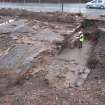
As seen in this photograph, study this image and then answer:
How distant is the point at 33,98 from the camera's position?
10.8 metres

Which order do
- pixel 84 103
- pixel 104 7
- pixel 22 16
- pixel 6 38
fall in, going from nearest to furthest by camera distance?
pixel 84 103 → pixel 6 38 → pixel 22 16 → pixel 104 7

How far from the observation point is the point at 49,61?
688 inches

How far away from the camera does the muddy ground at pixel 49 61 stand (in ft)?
36.9

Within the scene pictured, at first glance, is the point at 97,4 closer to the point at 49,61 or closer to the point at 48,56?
the point at 48,56

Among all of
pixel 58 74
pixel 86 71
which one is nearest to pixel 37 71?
pixel 58 74

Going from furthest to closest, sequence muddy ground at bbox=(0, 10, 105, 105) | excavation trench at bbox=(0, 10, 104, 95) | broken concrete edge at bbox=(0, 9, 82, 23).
Result: broken concrete edge at bbox=(0, 9, 82, 23), excavation trench at bbox=(0, 10, 104, 95), muddy ground at bbox=(0, 10, 105, 105)

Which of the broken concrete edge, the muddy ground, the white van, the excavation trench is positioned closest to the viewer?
the muddy ground

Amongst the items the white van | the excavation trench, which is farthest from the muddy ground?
the white van

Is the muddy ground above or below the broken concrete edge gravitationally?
below

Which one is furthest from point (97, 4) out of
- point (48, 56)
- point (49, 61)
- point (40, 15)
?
point (49, 61)

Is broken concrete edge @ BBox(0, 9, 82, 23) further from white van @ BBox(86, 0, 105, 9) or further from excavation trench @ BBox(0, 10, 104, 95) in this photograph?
white van @ BBox(86, 0, 105, 9)

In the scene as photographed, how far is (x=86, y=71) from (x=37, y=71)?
2536mm

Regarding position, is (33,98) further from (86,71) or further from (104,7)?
(104,7)

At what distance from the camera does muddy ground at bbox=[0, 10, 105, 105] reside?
1124 cm
